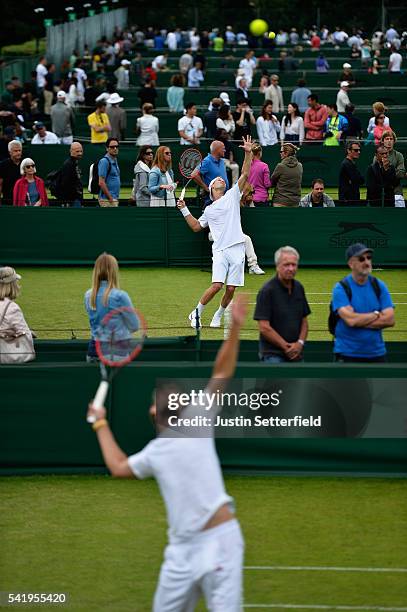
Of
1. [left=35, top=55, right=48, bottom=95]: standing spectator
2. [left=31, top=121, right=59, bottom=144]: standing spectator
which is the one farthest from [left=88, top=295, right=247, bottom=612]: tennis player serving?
[left=35, top=55, right=48, bottom=95]: standing spectator

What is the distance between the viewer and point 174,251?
22.9 metres

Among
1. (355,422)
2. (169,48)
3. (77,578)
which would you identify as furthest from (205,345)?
(169,48)

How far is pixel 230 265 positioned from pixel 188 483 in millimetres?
9318

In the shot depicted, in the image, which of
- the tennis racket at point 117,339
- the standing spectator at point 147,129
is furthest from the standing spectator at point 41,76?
the tennis racket at point 117,339

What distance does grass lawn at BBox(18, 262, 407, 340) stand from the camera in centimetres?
1791

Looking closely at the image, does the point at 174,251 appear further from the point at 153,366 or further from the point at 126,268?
the point at 153,366

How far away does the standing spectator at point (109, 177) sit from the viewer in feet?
73.4

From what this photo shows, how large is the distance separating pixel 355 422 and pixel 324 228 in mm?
10595

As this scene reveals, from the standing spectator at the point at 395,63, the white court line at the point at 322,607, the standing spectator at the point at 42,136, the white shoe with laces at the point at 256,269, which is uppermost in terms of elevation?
the standing spectator at the point at 395,63

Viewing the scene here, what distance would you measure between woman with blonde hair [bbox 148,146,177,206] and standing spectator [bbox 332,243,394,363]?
9464 millimetres

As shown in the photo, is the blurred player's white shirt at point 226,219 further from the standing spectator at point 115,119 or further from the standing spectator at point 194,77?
the standing spectator at point 194,77

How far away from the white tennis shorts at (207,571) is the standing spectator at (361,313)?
14.9 ft

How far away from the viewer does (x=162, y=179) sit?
860 inches

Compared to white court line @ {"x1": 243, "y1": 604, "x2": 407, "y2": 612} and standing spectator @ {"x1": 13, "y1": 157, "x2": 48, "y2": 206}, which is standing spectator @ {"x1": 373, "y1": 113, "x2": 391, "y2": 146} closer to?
standing spectator @ {"x1": 13, "y1": 157, "x2": 48, "y2": 206}
